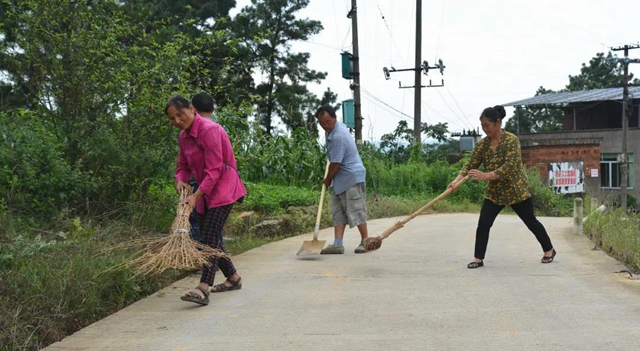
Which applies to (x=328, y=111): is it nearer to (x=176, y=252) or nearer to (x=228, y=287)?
(x=228, y=287)

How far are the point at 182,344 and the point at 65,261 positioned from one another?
1473 mm

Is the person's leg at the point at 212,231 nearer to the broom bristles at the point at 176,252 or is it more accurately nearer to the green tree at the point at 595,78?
the broom bristles at the point at 176,252

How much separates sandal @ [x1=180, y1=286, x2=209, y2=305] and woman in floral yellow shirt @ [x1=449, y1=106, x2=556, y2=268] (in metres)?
3.11

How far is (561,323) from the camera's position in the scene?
514cm

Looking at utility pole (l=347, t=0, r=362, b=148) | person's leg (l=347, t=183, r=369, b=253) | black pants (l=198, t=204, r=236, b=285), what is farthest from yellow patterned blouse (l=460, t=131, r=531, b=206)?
utility pole (l=347, t=0, r=362, b=148)

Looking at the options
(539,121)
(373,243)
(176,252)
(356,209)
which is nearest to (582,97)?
(539,121)

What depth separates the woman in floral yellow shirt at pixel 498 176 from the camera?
7559 mm

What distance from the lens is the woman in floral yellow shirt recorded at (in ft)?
24.8

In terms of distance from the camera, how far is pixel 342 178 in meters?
8.67

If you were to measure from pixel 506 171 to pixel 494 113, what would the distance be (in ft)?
2.03

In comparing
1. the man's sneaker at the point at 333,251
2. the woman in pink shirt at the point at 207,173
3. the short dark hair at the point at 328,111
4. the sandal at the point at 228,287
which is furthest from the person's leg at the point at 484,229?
the woman in pink shirt at the point at 207,173

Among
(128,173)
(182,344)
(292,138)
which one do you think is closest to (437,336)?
(182,344)

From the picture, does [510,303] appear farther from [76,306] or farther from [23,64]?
[23,64]

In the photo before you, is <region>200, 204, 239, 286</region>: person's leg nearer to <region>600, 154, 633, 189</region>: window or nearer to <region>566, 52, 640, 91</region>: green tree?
<region>600, 154, 633, 189</region>: window
